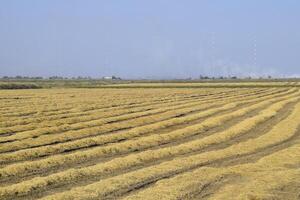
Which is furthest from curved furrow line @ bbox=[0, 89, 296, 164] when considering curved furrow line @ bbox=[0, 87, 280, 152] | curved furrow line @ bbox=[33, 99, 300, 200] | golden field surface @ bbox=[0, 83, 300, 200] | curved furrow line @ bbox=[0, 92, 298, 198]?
curved furrow line @ bbox=[33, 99, 300, 200]

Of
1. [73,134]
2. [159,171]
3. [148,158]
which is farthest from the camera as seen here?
[73,134]

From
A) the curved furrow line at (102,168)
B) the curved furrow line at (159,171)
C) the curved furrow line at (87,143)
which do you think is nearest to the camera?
the curved furrow line at (159,171)

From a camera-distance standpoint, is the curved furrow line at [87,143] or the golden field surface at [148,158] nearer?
the golden field surface at [148,158]

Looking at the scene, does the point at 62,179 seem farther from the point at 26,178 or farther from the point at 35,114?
the point at 35,114

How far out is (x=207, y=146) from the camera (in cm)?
2031

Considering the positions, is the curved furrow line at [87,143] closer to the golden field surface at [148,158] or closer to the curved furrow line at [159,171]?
the golden field surface at [148,158]

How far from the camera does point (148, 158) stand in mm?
17375

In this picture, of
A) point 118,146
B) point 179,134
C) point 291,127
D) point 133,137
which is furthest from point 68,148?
point 291,127

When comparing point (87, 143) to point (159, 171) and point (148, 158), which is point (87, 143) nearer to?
point (148, 158)

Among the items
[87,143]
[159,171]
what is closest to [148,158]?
[159,171]

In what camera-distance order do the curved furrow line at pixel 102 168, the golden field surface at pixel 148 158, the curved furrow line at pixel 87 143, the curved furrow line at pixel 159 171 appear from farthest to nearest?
the curved furrow line at pixel 87 143 → the curved furrow line at pixel 102 168 → the golden field surface at pixel 148 158 → the curved furrow line at pixel 159 171

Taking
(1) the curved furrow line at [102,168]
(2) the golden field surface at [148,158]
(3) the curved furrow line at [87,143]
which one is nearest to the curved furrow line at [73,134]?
(2) the golden field surface at [148,158]

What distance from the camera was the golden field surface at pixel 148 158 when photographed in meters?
13.0

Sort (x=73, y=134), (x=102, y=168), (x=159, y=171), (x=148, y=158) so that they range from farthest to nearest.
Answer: (x=73, y=134)
(x=148, y=158)
(x=102, y=168)
(x=159, y=171)
